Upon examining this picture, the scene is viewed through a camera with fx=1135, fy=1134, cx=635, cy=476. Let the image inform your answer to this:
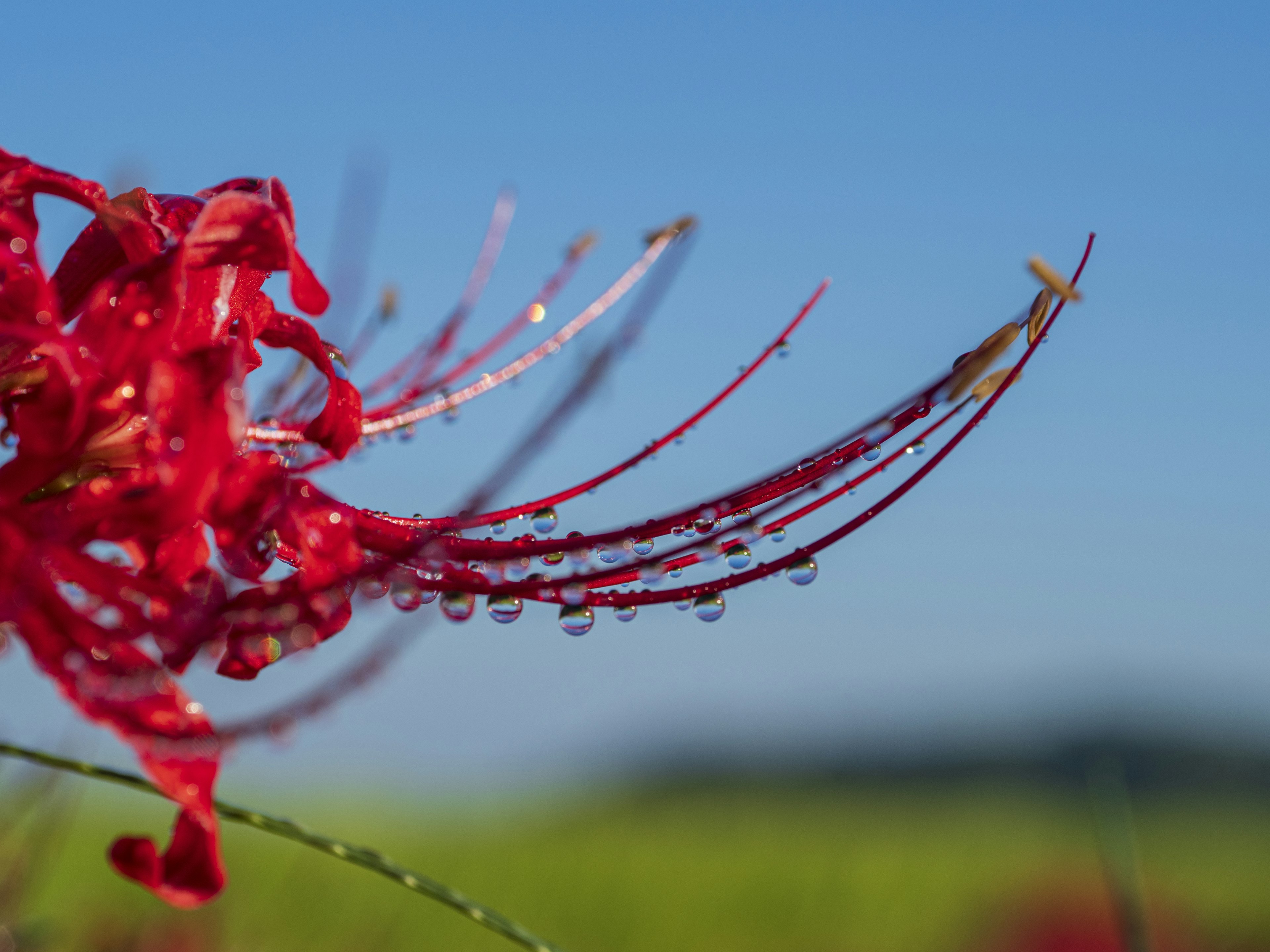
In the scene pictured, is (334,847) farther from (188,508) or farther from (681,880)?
(681,880)

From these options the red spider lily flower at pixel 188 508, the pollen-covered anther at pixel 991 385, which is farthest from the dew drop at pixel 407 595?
the pollen-covered anther at pixel 991 385

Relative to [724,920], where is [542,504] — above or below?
below

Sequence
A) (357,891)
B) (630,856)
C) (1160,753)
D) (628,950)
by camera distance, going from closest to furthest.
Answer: (357,891)
(628,950)
(630,856)
(1160,753)

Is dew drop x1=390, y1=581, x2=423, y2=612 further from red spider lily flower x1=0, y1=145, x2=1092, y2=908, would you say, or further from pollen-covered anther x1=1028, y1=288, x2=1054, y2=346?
pollen-covered anther x1=1028, y1=288, x2=1054, y2=346

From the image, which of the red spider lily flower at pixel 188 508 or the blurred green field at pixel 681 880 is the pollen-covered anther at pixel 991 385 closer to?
the red spider lily flower at pixel 188 508

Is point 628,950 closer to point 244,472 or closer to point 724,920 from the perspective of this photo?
point 724,920

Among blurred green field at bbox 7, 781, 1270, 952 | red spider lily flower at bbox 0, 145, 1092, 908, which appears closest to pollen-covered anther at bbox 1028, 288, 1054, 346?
red spider lily flower at bbox 0, 145, 1092, 908

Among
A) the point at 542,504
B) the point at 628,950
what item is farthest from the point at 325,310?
the point at 628,950
